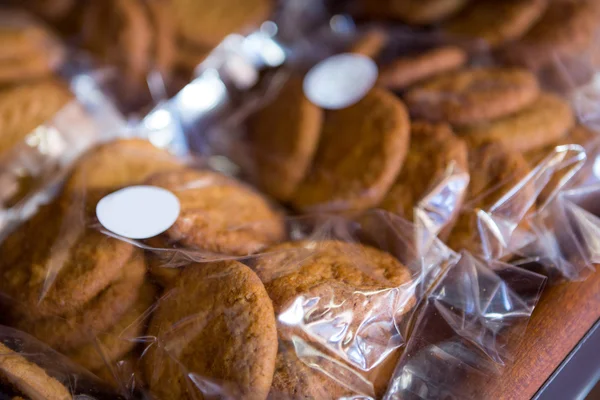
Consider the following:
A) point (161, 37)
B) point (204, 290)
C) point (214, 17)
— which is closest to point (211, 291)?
point (204, 290)

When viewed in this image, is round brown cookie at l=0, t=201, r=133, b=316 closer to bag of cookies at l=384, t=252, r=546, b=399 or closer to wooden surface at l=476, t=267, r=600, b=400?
bag of cookies at l=384, t=252, r=546, b=399

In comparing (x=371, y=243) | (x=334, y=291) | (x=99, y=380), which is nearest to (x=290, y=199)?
(x=371, y=243)

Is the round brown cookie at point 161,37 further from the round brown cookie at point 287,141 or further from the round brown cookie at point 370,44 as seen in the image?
the round brown cookie at point 370,44

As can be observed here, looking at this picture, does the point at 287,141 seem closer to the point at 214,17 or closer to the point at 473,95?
the point at 473,95

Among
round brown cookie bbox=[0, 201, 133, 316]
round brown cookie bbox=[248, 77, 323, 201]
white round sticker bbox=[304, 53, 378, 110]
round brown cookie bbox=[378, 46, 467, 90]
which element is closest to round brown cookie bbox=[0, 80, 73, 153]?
round brown cookie bbox=[0, 201, 133, 316]

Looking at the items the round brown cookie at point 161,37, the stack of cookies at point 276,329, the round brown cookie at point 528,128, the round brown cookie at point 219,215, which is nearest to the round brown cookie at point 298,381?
the stack of cookies at point 276,329
